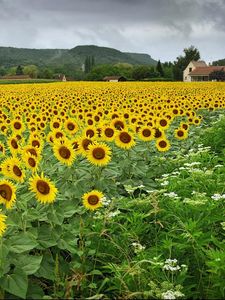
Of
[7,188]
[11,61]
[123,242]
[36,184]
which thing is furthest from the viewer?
[11,61]

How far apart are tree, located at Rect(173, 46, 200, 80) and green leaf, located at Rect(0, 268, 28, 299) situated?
77.5m

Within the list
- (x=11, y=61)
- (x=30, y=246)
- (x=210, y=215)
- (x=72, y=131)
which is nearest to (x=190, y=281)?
(x=210, y=215)

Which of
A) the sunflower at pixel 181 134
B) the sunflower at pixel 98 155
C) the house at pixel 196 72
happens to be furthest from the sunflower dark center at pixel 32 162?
the house at pixel 196 72

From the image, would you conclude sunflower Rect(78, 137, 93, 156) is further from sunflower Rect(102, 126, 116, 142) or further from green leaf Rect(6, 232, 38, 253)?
green leaf Rect(6, 232, 38, 253)

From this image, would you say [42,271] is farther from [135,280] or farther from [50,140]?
[50,140]

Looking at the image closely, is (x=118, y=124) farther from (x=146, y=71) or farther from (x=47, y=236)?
(x=146, y=71)

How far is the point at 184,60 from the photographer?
93.1 metres

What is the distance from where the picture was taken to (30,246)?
3088 millimetres

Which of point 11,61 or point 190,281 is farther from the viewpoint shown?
point 11,61

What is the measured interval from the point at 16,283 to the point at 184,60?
304ft

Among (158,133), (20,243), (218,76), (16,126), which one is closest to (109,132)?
(158,133)

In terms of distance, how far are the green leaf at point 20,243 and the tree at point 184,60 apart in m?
77.4

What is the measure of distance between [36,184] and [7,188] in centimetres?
30

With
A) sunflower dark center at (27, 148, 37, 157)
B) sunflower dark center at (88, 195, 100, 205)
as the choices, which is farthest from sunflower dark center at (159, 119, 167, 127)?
sunflower dark center at (88, 195, 100, 205)
